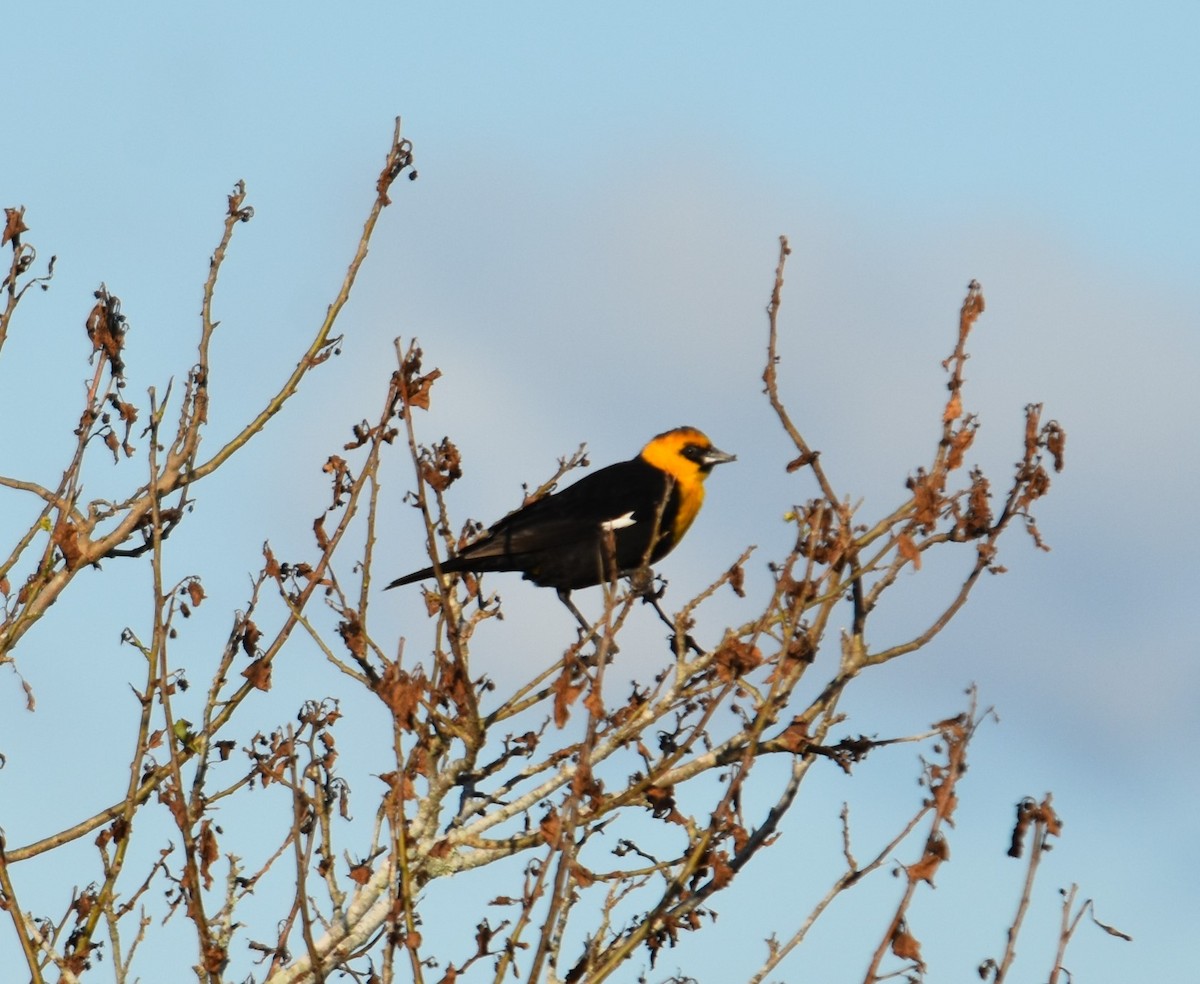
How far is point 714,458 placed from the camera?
A: 34.8ft

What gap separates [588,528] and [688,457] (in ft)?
5.07

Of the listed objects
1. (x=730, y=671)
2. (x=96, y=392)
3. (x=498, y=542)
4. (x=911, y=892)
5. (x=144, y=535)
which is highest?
(x=498, y=542)

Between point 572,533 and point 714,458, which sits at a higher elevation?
point 714,458

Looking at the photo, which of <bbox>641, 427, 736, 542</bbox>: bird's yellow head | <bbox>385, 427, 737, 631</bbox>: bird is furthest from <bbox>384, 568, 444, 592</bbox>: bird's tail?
<bbox>641, 427, 736, 542</bbox>: bird's yellow head

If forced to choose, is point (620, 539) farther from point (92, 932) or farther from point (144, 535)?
point (92, 932)

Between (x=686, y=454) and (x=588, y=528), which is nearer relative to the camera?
(x=588, y=528)

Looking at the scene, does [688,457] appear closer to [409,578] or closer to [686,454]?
[686,454]

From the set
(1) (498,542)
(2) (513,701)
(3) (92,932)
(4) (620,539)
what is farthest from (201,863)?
(4) (620,539)

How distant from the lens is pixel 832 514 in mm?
4605

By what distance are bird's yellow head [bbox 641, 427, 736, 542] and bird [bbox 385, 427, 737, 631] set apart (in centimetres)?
1

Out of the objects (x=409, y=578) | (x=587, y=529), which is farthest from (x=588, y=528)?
(x=409, y=578)

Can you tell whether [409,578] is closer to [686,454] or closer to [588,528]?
[588,528]

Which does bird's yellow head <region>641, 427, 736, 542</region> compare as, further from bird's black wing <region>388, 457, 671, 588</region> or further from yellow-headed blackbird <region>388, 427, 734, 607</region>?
bird's black wing <region>388, 457, 671, 588</region>

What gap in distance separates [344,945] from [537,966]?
1763 millimetres
